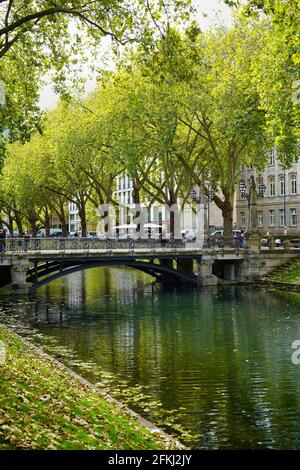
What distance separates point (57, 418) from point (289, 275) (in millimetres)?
38564

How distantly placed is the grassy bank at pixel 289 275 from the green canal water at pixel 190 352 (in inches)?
101

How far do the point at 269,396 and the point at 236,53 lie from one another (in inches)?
1225

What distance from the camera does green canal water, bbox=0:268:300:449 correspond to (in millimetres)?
15242

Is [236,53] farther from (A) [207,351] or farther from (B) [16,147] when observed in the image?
(B) [16,147]

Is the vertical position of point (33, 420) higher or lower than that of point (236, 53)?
lower

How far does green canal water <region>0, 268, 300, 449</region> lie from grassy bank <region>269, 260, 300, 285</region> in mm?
A: 2556

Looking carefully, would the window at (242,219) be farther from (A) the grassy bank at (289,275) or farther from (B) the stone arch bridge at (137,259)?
(A) the grassy bank at (289,275)

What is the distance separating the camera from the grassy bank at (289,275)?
46.6m

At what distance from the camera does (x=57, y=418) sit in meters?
11.2

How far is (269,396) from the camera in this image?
57.3 ft

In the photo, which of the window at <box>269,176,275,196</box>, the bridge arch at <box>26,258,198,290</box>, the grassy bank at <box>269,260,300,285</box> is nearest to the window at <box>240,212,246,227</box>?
the window at <box>269,176,275,196</box>

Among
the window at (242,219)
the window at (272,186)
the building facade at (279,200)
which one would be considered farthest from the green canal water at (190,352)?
the window at (242,219)

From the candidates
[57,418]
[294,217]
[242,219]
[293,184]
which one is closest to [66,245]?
[57,418]
